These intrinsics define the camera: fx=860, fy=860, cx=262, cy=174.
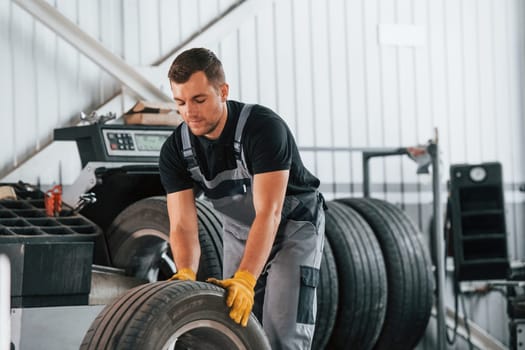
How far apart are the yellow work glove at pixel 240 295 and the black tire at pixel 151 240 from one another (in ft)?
3.41

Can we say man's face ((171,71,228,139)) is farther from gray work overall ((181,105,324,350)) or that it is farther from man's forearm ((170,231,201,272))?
man's forearm ((170,231,201,272))

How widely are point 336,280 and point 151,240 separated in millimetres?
1097

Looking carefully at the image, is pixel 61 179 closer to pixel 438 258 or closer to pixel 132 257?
pixel 132 257

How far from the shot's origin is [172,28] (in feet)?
18.2

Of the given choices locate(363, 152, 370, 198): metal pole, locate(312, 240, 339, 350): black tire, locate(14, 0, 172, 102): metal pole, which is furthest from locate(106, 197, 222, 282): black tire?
locate(363, 152, 370, 198): metal pole

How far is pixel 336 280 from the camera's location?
182 inches

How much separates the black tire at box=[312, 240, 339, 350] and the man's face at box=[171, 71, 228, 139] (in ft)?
6.27

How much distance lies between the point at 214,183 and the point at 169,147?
203 mm

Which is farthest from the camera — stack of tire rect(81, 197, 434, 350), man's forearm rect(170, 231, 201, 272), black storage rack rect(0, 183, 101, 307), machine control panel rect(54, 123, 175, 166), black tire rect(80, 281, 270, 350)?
machine control panel rect(54, 123, 175, 166)

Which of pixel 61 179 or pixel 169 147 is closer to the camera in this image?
pixel 169 147

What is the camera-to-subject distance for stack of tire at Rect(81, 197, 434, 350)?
260 centimetres

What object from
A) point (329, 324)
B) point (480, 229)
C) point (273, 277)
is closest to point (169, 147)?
point (273, 277)

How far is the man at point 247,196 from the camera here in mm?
2705

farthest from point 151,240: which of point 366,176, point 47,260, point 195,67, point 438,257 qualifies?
point 366,176
